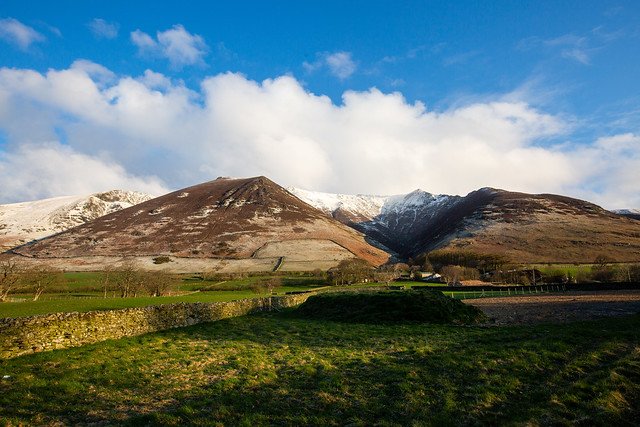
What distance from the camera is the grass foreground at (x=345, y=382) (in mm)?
10773

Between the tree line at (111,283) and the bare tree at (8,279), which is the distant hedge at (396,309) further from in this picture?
the tree line at (111,283)

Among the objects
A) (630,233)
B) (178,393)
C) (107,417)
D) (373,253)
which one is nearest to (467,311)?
(178,393)

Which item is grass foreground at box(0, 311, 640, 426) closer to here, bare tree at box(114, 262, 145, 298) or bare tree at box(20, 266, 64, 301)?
bare tree at box(20, 266, 64, 301)

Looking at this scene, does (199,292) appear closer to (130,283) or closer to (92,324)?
(130,283)

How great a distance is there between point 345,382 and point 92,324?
57.6 ft

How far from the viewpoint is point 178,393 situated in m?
13.2

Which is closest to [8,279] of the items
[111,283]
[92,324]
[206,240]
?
[111,283]

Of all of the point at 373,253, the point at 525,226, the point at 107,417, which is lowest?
the point at 107,417

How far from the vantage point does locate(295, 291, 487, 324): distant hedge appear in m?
31.5

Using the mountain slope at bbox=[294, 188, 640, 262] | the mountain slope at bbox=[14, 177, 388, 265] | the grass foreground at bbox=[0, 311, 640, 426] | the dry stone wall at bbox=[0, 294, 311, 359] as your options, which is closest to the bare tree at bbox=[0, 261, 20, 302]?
the dry stone wall at bbox=[0, 294, 311, 359]

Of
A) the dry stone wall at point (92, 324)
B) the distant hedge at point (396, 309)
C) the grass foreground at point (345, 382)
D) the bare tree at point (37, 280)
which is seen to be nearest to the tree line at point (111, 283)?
the bare tree at point (37, 280)

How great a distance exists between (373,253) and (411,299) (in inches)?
5846

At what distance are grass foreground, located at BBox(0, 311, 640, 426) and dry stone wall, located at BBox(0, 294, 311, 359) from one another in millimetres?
1132

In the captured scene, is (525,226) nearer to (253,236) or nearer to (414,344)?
(253,236)
